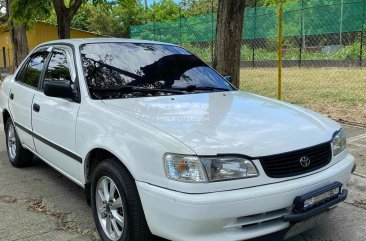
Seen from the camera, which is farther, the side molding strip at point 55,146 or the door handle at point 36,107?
the door handle at point 36,107

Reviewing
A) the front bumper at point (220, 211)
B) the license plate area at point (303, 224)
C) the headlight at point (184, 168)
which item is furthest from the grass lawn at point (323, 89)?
the headlight at point (184, 168)

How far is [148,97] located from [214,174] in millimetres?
1287

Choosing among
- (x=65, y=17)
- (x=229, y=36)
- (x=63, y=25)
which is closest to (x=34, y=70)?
(x=229, y=36)

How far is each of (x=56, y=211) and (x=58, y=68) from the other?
4.75ft

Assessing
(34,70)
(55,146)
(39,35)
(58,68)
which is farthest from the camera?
(39,35)

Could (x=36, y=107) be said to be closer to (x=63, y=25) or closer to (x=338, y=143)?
(x=338, y=143)

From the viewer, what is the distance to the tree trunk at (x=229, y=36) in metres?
6.42

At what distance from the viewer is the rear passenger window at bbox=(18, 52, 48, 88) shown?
5020 mm

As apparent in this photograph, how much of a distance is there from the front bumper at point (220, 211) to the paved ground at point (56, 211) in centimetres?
21

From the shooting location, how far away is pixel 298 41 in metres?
18.7

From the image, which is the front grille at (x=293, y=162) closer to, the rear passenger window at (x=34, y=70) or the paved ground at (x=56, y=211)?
the paved ground at (x=56, y=211)

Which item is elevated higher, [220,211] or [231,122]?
[231,122]

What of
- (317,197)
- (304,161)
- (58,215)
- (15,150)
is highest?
(304,161)

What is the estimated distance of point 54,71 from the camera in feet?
15.2
